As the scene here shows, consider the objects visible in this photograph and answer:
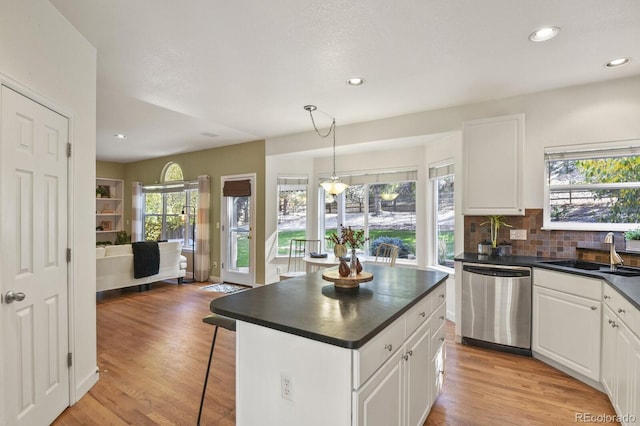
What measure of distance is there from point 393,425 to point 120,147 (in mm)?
6829

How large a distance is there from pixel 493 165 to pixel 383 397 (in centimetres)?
284

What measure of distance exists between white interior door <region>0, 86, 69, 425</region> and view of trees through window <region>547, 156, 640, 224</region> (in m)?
4.39

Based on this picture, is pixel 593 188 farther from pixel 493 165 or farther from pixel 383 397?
pixel 383 397

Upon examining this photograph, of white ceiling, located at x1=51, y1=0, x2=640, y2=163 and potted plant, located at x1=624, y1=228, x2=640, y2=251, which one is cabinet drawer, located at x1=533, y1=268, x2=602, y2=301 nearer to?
potted plant, located at x1=624, y1=228, x2=640, y2=251

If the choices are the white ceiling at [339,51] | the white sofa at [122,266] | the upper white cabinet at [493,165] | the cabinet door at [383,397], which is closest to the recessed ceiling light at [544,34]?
the white ceiling at [339,51]

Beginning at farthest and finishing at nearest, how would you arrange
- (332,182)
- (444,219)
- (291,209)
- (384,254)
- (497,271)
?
(291,209), (384,254), (444,219), (332,182), (497,271)

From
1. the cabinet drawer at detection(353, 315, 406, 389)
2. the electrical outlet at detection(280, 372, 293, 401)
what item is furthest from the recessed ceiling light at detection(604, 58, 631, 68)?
the electrical outlet at detection(280, 372, 293, 401)

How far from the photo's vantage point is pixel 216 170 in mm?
6434

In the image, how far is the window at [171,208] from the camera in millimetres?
6961

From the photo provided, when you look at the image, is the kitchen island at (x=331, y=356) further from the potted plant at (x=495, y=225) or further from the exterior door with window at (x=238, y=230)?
the exterior door with window at (x=238, y=230)

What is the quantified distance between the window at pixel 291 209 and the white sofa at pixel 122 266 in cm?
207

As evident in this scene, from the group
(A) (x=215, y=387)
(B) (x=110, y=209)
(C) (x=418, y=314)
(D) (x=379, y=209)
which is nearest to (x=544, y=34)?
(C) (x=418, y=314)

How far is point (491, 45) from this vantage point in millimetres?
2488

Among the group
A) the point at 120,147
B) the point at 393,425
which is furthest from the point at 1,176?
the point at 120,147
